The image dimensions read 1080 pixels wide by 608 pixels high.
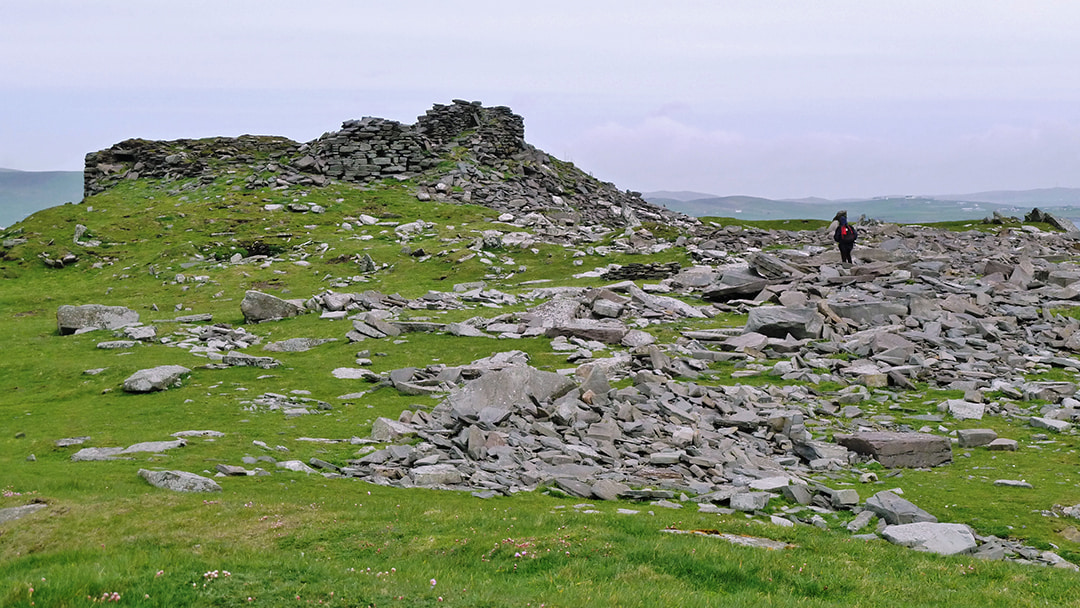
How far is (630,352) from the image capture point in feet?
104

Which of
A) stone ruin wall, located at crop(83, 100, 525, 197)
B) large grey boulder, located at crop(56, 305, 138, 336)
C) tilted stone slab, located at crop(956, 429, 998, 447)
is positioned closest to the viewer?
tilted stone slab, located at crop(956, 429, 998, 447)

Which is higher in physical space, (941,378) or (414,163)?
(414,163)

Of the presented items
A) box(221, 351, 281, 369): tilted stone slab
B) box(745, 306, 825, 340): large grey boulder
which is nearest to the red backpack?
box(745, 306, 825, 340): large grey boulder

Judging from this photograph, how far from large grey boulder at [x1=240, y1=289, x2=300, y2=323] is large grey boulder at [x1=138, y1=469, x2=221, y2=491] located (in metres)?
22.7

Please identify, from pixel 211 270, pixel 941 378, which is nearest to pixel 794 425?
pixel 941 378

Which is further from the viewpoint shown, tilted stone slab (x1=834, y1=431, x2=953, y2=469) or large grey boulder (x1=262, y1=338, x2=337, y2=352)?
large grey boulder (x1=262, y1=338, x2=337, y2=352)

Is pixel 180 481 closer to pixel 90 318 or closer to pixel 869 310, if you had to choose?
pixel 90 318

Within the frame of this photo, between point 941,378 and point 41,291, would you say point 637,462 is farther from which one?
point 41,291

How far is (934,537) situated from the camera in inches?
585

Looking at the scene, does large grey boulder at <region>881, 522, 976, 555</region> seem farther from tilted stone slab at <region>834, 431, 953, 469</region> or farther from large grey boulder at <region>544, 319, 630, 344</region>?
large grey boulder at <region>544, 319, 630, 344</region>

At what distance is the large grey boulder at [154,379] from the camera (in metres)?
27.3

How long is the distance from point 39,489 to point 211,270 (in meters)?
38.5

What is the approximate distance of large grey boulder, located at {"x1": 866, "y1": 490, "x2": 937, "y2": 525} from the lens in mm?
16125

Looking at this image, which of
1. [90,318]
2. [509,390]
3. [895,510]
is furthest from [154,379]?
[895,510]
